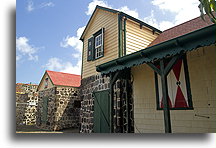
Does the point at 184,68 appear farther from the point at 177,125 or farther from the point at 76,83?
the point at 76,83

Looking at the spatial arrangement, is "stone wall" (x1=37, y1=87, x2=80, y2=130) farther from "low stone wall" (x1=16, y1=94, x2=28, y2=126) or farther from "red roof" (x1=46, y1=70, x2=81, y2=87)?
"low stone wall" (x1=16, y1=94, x2=28, y2=126)

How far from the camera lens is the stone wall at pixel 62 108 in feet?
33.6

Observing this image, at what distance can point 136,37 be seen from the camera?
21.2ft

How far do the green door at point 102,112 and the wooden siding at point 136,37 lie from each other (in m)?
1.96

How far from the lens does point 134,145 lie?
2670 mm

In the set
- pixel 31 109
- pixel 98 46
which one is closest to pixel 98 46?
pixel 98 46

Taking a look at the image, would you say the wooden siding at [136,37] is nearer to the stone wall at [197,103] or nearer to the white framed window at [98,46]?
the white framed window at [98,46]

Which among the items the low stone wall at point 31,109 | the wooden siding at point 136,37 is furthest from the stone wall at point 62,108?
the wooden siding at point 136,37

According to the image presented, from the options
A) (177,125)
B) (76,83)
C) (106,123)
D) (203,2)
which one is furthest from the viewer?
(76,83)

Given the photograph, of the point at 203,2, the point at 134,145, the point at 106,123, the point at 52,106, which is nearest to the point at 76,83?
the point at 52,106

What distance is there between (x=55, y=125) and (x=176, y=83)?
27.0 ft

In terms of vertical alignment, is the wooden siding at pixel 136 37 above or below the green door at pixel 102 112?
above

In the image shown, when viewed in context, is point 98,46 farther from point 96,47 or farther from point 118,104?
point 118,104

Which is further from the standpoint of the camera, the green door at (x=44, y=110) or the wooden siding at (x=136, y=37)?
the green door at (x=44, y=110)
